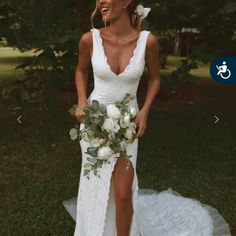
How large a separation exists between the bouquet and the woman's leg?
31 centimetres

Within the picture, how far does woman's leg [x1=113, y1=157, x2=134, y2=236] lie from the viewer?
12.7 feet

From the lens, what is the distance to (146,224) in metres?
4.97

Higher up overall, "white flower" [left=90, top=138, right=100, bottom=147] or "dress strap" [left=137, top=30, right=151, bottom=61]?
"dress strap" [left=137, top=30, right=151, bottom=61]

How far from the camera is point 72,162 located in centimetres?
729

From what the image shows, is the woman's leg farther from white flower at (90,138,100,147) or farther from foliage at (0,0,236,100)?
foliage at (0,0,236,100)

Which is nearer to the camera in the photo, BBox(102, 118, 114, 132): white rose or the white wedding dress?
BBox(102, 118, 114, 132): white rose

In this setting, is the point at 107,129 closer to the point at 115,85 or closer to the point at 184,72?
the point at 115,85

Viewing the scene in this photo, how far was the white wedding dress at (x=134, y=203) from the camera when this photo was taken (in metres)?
3.70

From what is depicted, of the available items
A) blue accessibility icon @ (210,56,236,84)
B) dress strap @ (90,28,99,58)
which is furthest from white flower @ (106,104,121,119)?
blue accessibility icon @ (210,56,236,84)

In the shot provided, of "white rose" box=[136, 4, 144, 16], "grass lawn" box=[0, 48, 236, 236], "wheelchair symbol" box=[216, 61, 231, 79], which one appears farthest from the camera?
"wheelchair symbol" box=[216, 61, 231, 79]

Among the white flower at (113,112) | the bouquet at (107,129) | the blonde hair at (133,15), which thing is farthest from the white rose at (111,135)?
the blonde hair at (133,15)

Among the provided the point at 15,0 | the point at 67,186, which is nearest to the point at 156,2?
the point at 15,0

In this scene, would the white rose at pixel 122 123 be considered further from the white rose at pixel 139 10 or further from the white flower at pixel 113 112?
the white rose at pixel 139 10

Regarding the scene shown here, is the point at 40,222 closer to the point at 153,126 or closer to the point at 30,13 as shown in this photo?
the point at 30,13
